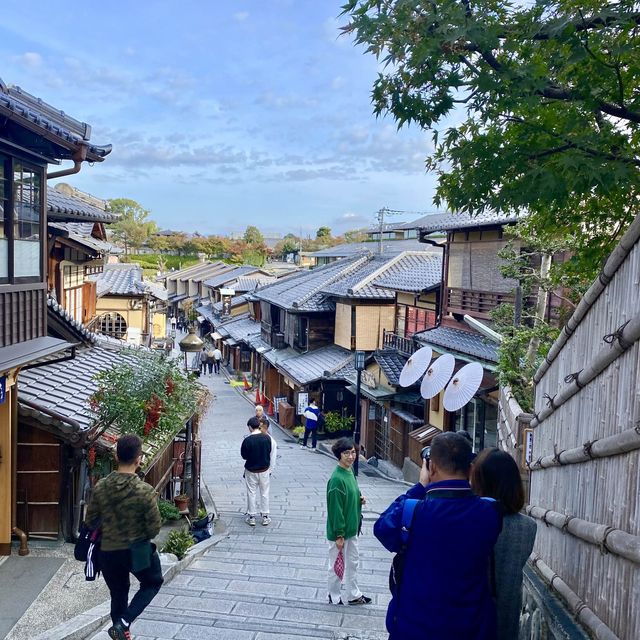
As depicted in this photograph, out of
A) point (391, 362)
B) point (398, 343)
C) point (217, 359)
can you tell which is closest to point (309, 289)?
point (398, 343)

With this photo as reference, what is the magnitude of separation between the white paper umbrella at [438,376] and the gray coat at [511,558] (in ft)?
29.9

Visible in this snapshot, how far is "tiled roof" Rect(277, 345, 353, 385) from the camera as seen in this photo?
2660cm

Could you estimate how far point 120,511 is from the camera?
520 cm

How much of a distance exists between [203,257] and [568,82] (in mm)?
98320

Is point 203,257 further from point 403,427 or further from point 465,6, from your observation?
point 465,6

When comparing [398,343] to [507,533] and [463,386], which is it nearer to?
[463,386]

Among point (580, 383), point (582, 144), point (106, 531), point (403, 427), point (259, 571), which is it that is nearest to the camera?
point (580, 383)

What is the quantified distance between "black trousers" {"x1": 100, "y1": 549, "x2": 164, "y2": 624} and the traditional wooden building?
3531 millimetres

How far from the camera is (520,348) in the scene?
10914 mm

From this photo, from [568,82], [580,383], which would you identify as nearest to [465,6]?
[568,82]

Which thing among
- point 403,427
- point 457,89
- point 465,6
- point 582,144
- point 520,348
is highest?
point 465,6

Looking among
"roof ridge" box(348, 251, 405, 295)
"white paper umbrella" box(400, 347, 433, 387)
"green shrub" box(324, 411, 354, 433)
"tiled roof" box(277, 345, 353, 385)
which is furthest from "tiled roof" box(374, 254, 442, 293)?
"white paper umbrella" box(400, 347, 433, 387)

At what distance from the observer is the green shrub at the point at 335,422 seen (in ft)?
87.7

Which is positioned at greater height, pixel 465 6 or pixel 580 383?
pixel 465 6
